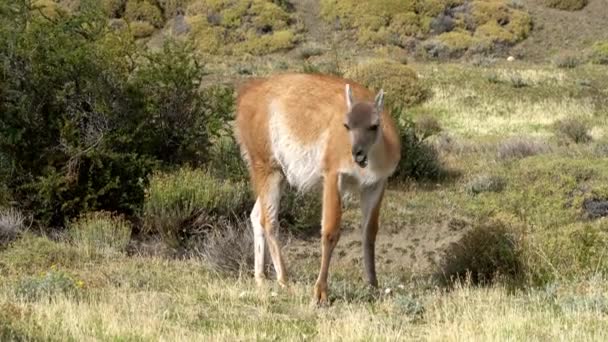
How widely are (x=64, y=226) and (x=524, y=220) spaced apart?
21.7 ft

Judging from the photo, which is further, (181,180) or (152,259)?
(181,180)

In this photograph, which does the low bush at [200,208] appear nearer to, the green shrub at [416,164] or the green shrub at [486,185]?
the green shrub at [486,185]

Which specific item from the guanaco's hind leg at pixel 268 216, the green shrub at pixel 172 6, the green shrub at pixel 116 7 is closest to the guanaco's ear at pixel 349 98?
the guanaco's hind leg at pixel 268 216

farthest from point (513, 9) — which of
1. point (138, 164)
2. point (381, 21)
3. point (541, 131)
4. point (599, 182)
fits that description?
point (138, 164)

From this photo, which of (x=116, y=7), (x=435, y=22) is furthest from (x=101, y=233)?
(x=116, y=7)

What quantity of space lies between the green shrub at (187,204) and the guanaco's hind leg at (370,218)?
456 centimetres

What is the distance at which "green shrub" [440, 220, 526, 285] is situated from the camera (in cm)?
922

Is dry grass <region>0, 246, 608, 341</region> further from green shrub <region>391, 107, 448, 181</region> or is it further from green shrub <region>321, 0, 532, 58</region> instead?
green shrub <region>321, 0, 532, 58</region>

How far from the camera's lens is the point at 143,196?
1335 centimetres

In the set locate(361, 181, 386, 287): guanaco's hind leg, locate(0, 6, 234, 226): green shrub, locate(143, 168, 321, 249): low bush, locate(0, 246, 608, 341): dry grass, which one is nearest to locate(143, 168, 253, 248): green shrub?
locate(143, 168, 321, 249): low bush

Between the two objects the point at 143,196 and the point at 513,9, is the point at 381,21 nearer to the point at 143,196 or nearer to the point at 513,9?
the point at 513,9

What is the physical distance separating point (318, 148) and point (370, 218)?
83 centimetres

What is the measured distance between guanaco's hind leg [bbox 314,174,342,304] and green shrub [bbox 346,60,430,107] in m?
23.2

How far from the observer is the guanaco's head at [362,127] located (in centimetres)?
725
